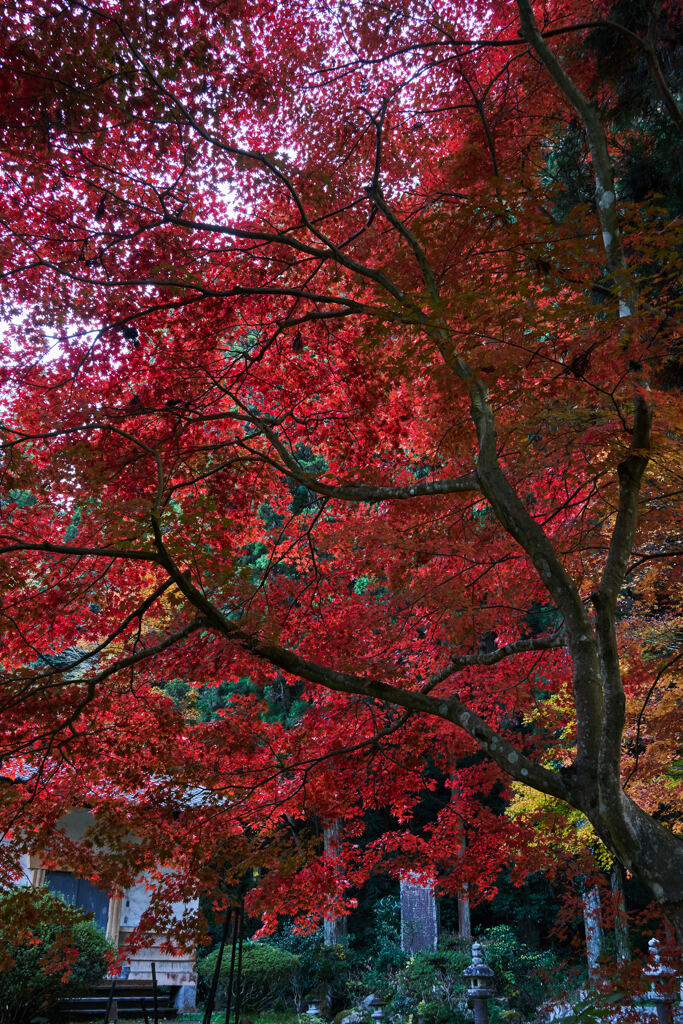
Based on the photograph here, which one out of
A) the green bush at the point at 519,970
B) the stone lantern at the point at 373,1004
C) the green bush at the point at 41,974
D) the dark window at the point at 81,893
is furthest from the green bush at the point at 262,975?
the green bush at the point at 41,974

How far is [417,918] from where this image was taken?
17.1m

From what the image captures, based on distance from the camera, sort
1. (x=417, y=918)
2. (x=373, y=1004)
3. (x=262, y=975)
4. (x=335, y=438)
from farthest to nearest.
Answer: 1. (x=417, y=918)
2. (x=262, y=975)
3. (x=373, y=1004)
4. (x=335, y=438)

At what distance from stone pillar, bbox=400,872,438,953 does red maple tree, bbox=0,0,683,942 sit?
1056 cm

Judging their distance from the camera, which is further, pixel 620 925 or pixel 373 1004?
pixel 373 1004

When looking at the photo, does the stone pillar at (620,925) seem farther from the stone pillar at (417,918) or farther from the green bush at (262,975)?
the green bush at (262,975)

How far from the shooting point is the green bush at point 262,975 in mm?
13938

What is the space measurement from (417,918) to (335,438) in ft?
47.3

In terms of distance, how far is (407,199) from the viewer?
7340mm

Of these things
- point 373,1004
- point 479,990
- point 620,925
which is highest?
point 620,925

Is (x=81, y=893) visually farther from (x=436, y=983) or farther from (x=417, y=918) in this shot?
(x=417, y=918)

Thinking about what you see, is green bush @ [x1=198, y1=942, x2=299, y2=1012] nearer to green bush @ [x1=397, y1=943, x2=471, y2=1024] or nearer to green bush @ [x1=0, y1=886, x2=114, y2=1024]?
green bush @ [x1=397, y1=943, x2=471, y2=1024]

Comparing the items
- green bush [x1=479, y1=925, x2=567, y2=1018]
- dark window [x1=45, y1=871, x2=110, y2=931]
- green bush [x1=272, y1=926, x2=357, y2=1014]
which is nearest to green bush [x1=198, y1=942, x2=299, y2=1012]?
green bush [x1=272, y1=926, x2=357, y2=1014]

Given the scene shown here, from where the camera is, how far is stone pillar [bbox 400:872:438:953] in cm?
1667

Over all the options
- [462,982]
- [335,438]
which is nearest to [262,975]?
[462,982]
